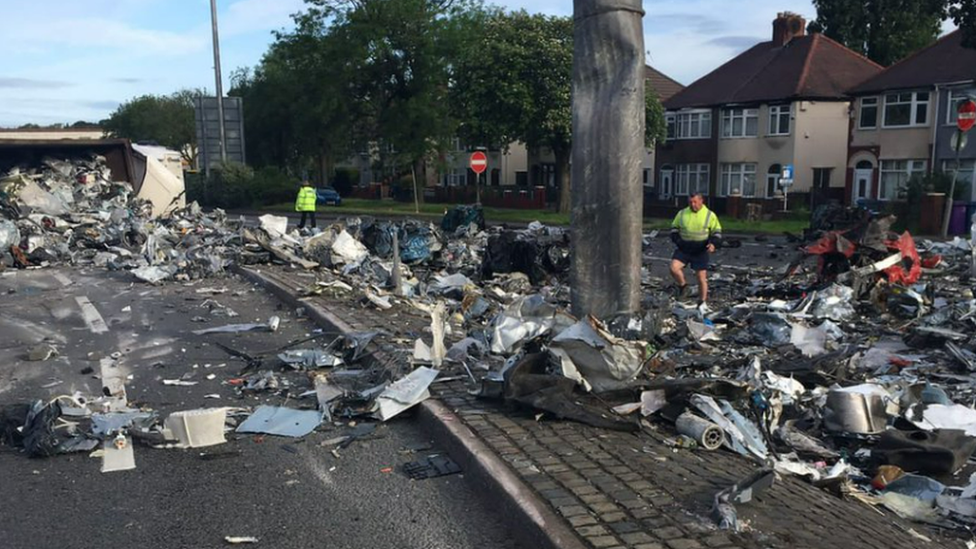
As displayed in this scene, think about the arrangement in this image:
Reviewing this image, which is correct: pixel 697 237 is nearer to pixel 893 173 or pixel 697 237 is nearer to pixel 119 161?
pixel 119 161

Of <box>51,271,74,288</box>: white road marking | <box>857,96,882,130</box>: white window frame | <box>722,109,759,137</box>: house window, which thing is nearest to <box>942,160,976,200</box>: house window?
<box>857,96,882,130</box>: white window frame

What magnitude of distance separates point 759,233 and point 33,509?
24313 millimetres

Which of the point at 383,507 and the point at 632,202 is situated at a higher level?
the point at 632,202

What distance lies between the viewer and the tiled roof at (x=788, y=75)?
40.9 metres

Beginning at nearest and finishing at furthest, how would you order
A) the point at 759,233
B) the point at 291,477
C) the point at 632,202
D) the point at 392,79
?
the point at 291,477 < the point at 632,202 < the point at 759,233 < the point at 392,79

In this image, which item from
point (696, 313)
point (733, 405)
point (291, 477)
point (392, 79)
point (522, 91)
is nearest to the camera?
point (291, 477)

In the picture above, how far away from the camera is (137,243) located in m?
17.5

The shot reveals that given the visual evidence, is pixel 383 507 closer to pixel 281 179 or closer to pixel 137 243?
pixel 137 243

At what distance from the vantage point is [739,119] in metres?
43.6

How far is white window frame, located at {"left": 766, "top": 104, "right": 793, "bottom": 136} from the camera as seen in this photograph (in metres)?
40.8

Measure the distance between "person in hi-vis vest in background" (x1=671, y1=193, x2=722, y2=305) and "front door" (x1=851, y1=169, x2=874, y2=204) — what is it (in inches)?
1226

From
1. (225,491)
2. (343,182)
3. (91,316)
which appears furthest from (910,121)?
(343,182)

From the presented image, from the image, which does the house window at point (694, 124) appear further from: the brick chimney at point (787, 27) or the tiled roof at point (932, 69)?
the tiled roof at point (932, 69)

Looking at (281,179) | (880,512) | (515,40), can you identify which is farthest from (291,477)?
(281,179)
